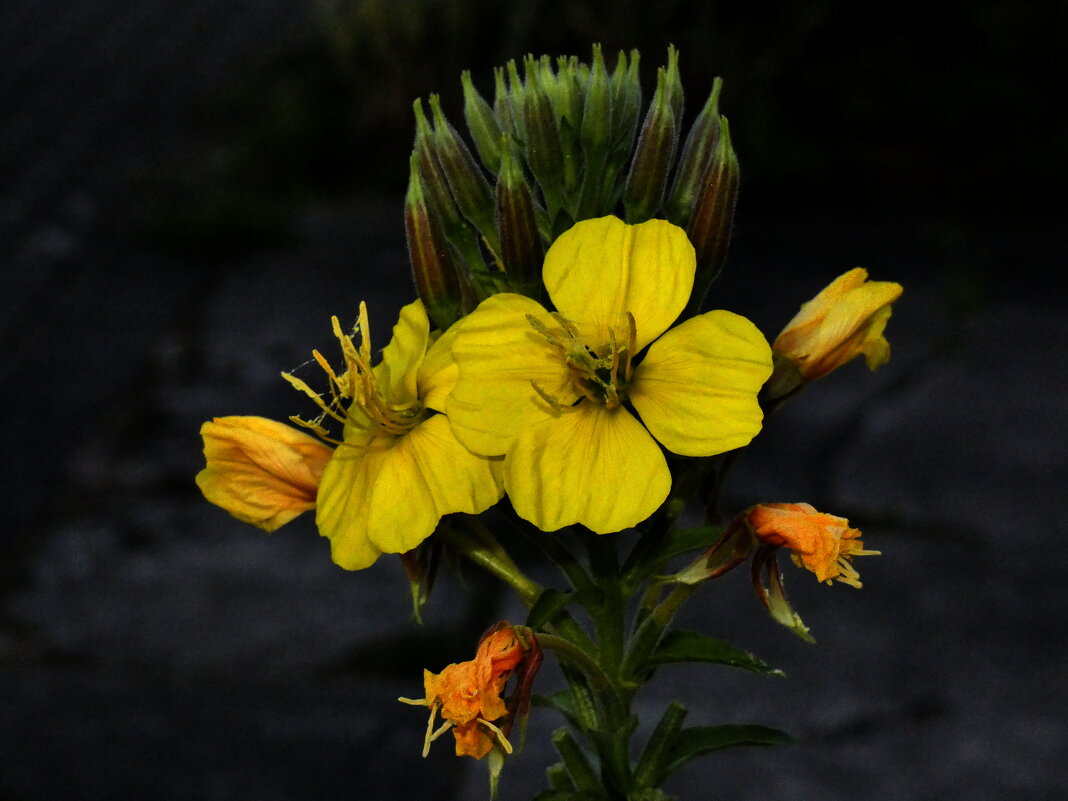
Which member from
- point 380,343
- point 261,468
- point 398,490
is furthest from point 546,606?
point 380,343

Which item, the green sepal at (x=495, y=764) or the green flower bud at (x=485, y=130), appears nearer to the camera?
the green sepal at (x=495, y=764)

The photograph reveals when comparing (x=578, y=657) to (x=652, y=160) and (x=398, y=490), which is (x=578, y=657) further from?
(x=652, y=160)

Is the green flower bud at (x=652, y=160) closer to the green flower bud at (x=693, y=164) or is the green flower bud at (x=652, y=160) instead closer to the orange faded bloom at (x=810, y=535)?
the green flower bud at (x=693, y=164)

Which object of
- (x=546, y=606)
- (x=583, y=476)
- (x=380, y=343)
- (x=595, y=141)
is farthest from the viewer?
(x=380, y=343)

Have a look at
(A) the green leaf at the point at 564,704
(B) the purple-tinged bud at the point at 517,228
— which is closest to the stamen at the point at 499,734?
(A) the green leaf at the point at 564,704

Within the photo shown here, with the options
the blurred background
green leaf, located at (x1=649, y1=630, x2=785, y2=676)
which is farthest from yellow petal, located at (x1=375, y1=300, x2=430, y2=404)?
the blurred background

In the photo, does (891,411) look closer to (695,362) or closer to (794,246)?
(794,246)
